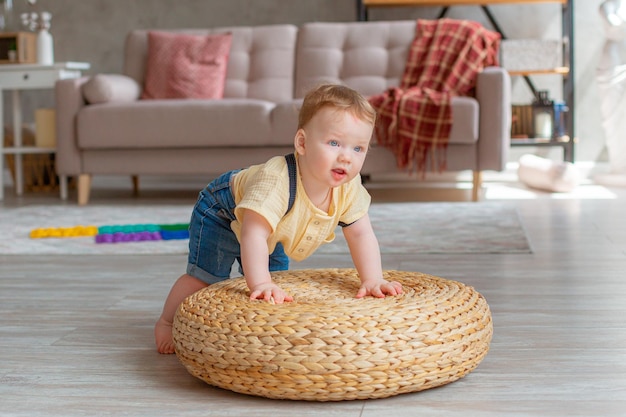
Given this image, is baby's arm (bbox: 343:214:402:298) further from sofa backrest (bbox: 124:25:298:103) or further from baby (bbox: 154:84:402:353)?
sofa backrest (bbox: 124:25:298:103)

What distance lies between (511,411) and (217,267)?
0.60 metres

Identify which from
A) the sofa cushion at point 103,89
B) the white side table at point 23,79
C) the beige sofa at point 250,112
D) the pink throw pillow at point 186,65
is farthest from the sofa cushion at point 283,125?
the white side table at point 23,79

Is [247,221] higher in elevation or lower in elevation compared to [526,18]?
lower

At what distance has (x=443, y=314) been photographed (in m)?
1.14

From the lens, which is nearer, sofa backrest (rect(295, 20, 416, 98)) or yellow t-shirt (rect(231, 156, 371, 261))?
yellow t-shirt (rect(231, 156, 371, 261))

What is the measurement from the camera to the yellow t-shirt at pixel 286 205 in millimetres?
1278

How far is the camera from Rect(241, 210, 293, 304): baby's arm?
1.24 metres

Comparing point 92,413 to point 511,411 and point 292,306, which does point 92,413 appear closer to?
point 292,306

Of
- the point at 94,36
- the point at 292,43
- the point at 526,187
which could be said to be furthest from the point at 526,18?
the point at 94,36

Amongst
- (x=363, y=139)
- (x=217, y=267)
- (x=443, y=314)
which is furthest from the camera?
(x=217, y=267)

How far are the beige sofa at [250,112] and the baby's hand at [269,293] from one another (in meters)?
2.28

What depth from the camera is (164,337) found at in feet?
4.51

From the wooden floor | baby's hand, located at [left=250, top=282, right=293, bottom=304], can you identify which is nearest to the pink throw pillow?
the wooden floor

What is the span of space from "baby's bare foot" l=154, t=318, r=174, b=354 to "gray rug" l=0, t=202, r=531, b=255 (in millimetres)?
1027
